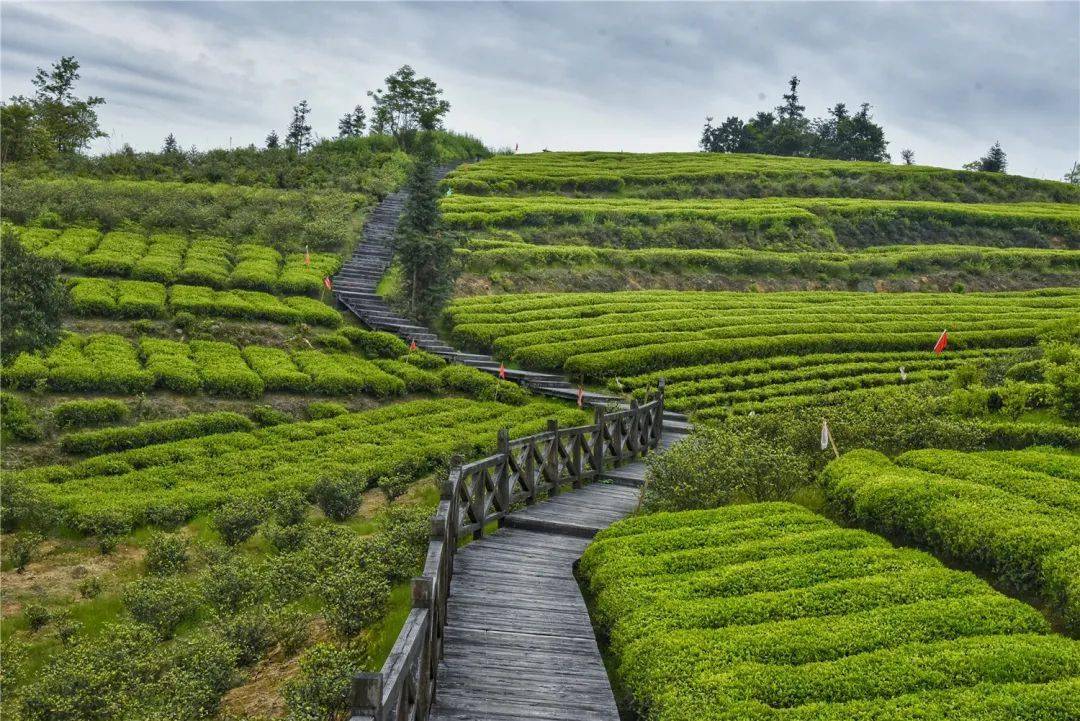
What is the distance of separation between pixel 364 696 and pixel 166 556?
10.8 m

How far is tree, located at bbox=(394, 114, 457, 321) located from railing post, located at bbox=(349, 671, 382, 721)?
1189 inches

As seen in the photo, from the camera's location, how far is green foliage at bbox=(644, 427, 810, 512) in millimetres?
15812

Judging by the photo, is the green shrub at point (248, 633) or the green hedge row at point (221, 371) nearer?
the green shrub at point (248, 633)

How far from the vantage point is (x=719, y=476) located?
15844 millimetres

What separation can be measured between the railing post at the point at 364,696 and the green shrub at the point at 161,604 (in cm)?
823

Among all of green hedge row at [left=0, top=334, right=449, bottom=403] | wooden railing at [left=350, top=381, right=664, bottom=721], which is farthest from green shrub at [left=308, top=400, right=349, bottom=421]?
wooden railing at [left=350, top=381, right=664, bottom=721]

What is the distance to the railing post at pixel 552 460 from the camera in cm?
1734

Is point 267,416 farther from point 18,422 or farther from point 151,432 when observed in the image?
point 18,422

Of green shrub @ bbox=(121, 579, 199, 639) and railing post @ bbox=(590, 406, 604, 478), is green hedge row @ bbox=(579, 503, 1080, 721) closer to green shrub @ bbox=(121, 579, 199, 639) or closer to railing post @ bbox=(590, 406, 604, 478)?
railing post @ bbox=(590, 406, 604, 478)

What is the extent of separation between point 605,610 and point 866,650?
3522 mm

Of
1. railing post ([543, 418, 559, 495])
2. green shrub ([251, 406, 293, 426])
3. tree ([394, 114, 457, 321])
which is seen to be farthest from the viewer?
tree ([394, 114, 457, 321])

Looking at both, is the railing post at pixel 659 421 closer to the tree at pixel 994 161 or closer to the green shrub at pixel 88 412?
the green shrub at pixel 88 412

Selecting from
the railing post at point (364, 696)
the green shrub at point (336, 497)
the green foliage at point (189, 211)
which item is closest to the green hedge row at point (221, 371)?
the green shrub at point (336, 497)

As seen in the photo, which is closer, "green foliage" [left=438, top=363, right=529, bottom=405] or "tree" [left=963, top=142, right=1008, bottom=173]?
"green foliage" [left=438, top=363, right=529, bottom=405]
